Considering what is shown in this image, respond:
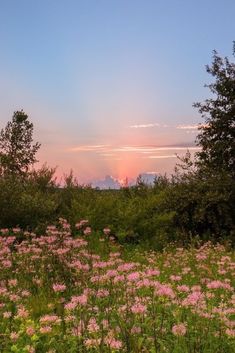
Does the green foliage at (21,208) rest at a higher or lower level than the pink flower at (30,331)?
higher

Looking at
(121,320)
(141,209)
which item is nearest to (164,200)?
(141,209)

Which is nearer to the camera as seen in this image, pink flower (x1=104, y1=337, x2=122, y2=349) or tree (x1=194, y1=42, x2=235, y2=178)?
pink flower (x1=104, y1=337, x2=122, y2=349)

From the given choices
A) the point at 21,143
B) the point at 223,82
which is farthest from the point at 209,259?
the point at 21,143

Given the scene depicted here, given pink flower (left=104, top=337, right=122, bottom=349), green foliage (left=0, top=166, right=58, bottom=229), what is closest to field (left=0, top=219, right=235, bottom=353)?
pink flower (left=104, top=337, right=122, bottom=349)

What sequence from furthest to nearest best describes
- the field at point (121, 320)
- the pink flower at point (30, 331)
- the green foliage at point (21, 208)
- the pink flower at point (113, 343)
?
the green foliage at point (21, 208)
the pink flower at point (30, 331)
the field at point (121, 320)
the pink flower at point (113, 343)

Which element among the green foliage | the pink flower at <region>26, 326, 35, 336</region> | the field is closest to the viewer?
the field

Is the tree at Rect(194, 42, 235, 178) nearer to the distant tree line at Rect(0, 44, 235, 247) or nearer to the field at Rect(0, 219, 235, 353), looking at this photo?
the distant tree line at Rect(0, 44, 235, 247)

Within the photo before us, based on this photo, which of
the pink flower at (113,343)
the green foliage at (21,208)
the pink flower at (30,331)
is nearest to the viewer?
the pink flower at (113,343)

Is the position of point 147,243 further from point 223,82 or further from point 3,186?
point 223,82

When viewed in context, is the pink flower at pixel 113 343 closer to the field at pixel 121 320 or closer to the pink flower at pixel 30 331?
the field at pixel 121 320

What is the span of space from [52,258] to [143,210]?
870cm

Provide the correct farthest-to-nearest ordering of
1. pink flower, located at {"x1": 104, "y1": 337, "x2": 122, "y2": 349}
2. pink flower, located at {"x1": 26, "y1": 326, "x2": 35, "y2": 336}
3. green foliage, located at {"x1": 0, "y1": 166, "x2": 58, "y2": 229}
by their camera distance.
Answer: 1. green foliage, located at {"x1": 0, "y1": 166, "x2": 58, "y2": 229}
2. pink flower, located at {"x1": 26, "y1": 326, "x2": 35, "y2": 336}
3. pink flower, located at {"x1": 104, "y1": 337, "x2": 122, "y2": 349}

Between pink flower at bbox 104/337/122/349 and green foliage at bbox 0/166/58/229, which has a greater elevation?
green foliage at bbox 0/166/58/229

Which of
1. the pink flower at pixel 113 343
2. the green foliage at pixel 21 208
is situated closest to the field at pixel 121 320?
the pink flower at pixel 113 343
